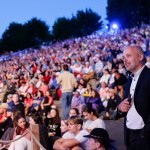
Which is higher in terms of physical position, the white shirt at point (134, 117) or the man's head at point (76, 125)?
the white shirt at point (134, 117)

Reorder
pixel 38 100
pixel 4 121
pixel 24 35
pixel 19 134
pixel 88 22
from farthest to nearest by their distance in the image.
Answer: pixel 88 22
pixel 24 35
pixel 38 100
pixel 4 121
pixel 19 134

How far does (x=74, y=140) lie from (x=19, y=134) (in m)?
2.22

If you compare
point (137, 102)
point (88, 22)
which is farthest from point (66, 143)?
point (88, 22)

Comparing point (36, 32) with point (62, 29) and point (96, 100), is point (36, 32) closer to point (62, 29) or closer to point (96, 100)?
point (62, 29)

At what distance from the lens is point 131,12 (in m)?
77.6

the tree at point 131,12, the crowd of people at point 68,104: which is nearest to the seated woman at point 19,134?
the crowd of people at point 68,104

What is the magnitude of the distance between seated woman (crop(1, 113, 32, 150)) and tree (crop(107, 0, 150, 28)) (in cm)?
6574

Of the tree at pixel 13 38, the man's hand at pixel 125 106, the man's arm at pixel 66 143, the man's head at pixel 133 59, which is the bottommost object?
the man's arm at pixel 66 143

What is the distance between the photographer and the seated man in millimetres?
6630

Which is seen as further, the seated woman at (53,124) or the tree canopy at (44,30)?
the tree canopy at (44,30)

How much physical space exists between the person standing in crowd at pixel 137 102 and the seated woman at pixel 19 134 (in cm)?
313

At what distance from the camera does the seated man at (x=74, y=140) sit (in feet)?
21.8

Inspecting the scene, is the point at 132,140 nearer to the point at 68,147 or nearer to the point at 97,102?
the point at 68,147

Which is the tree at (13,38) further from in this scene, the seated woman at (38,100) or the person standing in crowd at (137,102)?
the person standing in crowd at (137,102)
